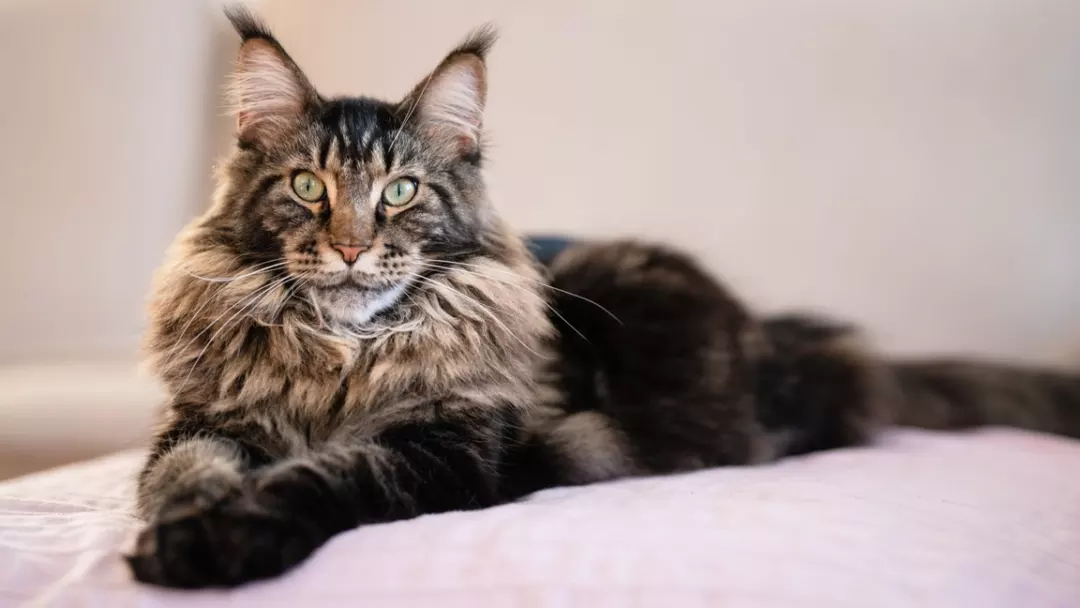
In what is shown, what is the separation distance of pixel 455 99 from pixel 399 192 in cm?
21

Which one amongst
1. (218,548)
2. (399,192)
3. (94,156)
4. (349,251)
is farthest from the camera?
(94,156)

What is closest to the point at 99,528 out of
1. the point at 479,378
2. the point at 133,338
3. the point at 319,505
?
the point at 319,505

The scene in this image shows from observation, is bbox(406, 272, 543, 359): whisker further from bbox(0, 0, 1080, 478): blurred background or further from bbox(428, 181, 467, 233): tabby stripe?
bbox(0, 0, 1080, 478): blurred background

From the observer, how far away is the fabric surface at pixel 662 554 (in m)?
0.64

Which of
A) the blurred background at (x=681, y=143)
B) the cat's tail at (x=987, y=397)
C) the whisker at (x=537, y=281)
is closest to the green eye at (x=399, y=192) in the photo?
the whisker at (x=537, y=281)

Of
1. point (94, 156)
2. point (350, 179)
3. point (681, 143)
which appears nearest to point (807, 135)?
point (681, 143)

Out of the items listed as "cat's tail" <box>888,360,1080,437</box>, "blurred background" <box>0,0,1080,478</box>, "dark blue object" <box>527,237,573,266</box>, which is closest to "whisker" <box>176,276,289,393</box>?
"dark blue object" <box>527,237,573,266</box>

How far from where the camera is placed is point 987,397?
1739mm

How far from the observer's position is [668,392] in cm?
137

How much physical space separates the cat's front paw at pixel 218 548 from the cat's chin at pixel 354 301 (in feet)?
1.32

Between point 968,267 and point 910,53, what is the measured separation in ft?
2.09

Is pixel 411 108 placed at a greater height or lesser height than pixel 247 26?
lesser

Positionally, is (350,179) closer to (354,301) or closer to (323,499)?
(354,301)

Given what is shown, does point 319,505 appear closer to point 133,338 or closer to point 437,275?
point 437,275
